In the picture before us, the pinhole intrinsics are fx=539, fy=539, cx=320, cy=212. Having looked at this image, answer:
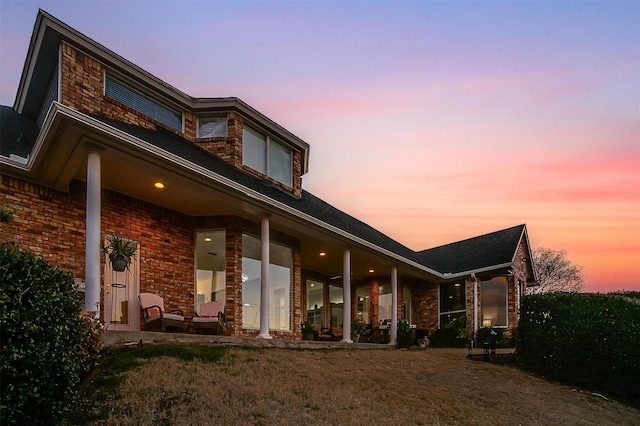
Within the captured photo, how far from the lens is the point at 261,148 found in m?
14.4

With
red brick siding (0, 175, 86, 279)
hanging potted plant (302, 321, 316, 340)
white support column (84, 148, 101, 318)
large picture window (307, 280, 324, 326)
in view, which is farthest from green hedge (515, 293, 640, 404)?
red brick siding (0, 175, 86, 279)

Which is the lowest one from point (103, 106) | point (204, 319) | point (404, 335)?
point (404, 335)

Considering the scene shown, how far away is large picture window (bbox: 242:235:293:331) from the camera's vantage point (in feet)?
40.7

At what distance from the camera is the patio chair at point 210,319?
35.9 ft

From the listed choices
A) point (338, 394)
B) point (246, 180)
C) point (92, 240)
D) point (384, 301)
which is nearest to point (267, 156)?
point (246, 180)

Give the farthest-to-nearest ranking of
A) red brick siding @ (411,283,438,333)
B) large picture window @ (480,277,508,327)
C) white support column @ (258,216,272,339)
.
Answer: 1. red brick siding @ (411,283,438,333)
2. large picture window @ (480,277,508,327)
3. white support column @ (258,216,272,339)

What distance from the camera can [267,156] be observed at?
14438 millimetres

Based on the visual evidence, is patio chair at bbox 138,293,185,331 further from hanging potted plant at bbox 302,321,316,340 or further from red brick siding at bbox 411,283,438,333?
red brick siding at bbox 411,283,438,333

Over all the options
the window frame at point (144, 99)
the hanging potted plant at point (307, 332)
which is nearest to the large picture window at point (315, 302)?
the hanging potted plant at point (307, 332)

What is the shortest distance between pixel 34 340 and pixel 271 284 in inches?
341

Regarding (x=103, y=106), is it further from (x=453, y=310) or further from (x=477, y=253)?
(x=477, y=253)

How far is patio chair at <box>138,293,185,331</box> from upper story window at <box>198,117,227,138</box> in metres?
4.51

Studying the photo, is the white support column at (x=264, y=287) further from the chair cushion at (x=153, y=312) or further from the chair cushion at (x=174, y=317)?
the chair cushion at (x=153, y=312)

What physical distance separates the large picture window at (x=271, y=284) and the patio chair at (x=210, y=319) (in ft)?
2.24
